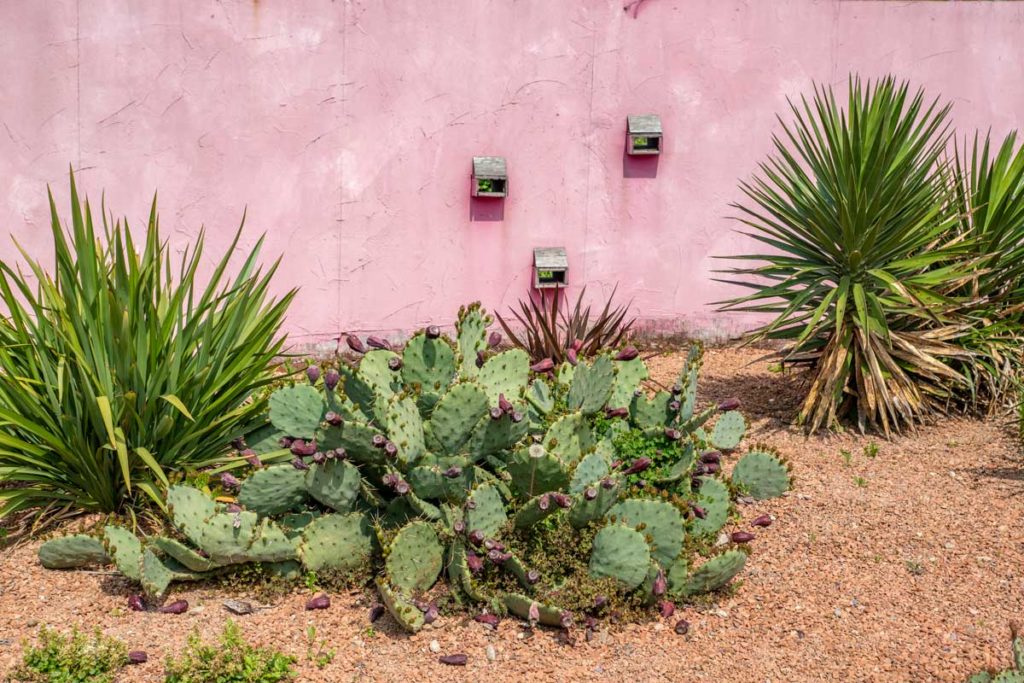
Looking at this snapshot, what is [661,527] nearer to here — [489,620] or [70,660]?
[489,620]

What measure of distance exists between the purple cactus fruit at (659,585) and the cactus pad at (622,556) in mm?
53

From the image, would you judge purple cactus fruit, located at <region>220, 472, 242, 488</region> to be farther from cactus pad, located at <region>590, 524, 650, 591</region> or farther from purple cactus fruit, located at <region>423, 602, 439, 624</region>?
cactus pad, located at <region>590, 524, 650, 591</region>

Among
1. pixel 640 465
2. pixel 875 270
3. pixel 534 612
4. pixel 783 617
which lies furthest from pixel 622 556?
pixel 875 270

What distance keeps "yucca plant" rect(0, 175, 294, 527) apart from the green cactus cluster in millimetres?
358

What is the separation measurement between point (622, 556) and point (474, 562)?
0.60 metres

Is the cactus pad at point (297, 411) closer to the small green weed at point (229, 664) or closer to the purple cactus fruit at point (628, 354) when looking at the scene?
the small green weed at point (229, 664)

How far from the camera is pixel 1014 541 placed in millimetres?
5254

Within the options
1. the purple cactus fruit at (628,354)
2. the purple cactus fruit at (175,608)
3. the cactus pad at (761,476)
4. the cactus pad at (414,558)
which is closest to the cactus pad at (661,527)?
the cactus pad at (414,558)

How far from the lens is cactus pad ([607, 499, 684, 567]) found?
15.2 ft

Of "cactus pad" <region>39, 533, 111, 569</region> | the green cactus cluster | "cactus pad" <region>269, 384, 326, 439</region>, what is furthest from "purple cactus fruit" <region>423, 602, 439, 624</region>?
"cactus pad" <region>39, 533, 111, 569</region>

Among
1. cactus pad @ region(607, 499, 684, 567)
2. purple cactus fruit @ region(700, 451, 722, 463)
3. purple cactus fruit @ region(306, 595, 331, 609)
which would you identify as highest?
purple cactus fruit @ region(700, 451, 722, 463)

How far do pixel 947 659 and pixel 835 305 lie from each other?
9.28 feet

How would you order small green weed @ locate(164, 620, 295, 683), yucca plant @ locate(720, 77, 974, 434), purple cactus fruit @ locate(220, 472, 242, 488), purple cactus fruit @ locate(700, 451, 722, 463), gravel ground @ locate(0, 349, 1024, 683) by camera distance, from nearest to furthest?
1. small green weed @ locate(164, 620, 295, 683)
2. gravel ground @ locate(0, 349, 1024, 683)
3. purple cactus fruit @ locate(220, 472, 242, 488)
4. purple cactus fruit @ locate(700, 451, 722, 463)
5. yucca plant @ locate(720, 77, 974, 434)

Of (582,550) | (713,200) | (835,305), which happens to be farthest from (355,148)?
(582,550)
